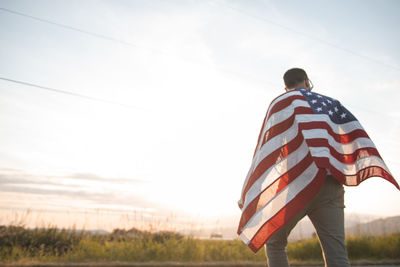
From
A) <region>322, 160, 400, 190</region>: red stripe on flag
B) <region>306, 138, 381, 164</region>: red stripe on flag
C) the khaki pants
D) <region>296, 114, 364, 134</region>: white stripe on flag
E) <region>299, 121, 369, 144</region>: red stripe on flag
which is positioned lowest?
the khaki pants

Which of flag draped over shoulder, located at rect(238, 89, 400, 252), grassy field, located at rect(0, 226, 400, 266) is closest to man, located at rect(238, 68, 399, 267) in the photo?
flag draped over shoulder, located at rect(238, 89, 400, 252)

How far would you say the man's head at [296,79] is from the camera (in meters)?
2.70

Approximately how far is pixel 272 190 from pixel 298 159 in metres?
0.32

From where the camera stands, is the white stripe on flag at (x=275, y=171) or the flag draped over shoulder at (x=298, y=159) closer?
the flag draped over shoulder at (x=298, y=159)

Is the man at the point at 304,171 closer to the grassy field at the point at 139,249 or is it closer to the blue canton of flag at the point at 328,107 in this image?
the blue canton of flag at the point at 328,107

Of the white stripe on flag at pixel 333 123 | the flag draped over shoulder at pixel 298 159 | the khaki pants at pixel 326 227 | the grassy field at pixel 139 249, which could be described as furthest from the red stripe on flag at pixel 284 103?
the grassy field at pixel 139 249

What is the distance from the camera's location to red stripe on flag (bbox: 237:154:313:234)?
2297 mm

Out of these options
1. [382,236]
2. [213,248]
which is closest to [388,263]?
[382,236]

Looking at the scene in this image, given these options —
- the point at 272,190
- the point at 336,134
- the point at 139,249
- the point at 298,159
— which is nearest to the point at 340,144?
the point at 336,134

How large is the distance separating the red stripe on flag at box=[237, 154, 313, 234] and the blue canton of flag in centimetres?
40

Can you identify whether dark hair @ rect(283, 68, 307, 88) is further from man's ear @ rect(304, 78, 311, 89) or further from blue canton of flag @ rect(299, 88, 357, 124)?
blue canton of flag @ rect(299, 88, 357, 124)

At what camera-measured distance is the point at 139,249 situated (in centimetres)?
725

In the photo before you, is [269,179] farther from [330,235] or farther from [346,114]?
[346,114]

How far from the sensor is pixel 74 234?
8.44 m
